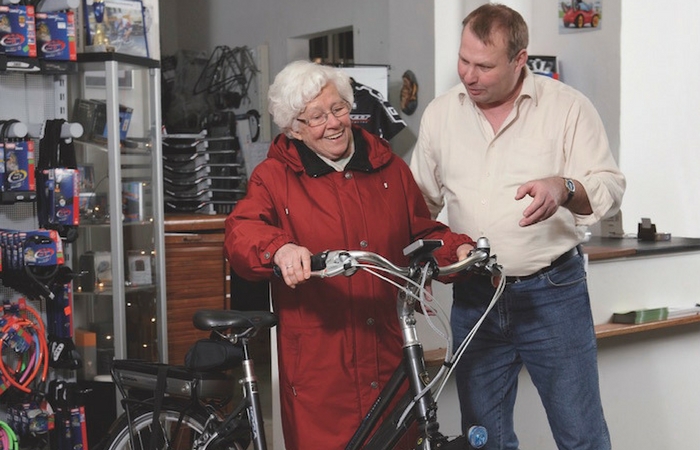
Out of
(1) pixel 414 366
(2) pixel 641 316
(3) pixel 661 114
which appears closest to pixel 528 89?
(1) pixel 414 366

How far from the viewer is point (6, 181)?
3.74 metres

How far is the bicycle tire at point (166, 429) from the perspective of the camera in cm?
276

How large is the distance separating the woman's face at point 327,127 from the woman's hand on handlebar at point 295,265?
1.42 ft

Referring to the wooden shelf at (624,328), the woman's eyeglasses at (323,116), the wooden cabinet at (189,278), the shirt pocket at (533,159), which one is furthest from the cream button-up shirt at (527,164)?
the wooden cabinet at (189,278)

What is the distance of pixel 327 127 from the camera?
2543 mm

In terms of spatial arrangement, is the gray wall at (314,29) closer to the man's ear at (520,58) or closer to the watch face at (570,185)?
the man's ear at (520,58)

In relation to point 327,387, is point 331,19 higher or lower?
higher

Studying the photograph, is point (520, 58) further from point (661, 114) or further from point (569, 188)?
point (661, 114)

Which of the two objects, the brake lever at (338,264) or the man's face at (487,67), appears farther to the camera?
the man's face at (487,67)

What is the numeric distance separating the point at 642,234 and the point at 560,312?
92.7 inches

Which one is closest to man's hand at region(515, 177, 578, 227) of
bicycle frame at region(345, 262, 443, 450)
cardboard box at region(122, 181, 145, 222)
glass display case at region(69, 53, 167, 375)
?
bicycle frame at region(345, 262, 443, 450)

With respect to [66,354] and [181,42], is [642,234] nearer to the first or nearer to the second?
[66,354]

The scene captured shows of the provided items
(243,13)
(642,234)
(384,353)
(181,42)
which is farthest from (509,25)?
(181,42)

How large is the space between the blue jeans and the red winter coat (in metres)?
0.28
